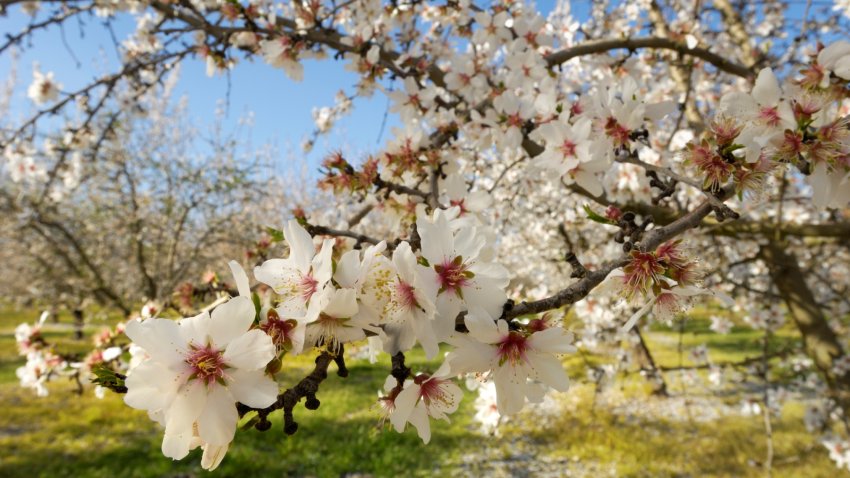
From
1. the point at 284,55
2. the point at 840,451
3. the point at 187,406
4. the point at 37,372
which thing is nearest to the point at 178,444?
the point at 187,406

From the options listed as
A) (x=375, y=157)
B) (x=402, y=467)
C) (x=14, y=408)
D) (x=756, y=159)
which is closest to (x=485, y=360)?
(x=756, y=159)

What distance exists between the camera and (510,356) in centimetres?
79

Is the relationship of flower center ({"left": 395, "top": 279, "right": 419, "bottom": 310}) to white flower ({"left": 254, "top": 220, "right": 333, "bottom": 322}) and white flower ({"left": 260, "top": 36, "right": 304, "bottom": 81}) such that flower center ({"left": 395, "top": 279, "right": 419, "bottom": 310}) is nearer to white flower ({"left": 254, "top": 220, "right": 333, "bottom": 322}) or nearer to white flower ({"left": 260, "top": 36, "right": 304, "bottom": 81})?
white flower ({"left": 254, "top": 220, "right": 333, "bottom": 322})

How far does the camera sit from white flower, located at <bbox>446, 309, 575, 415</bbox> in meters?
0.72

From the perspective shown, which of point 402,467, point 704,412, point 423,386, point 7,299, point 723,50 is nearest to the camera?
point 423,386

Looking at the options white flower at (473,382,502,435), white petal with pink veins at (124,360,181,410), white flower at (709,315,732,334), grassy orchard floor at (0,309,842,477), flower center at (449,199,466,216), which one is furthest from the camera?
white flower at (709,315,732,334)

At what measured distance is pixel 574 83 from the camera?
200 inches

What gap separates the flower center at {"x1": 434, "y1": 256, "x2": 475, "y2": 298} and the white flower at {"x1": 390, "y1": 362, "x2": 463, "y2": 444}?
157mm

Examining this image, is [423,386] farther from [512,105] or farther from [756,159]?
[512,105]

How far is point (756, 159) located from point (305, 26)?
2.08m

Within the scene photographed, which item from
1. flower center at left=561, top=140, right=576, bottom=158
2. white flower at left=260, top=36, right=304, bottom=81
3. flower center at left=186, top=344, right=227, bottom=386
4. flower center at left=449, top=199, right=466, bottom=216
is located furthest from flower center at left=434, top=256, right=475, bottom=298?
white flower at left=260, top=36, right=304, bottom=81

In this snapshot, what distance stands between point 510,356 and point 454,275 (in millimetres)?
173

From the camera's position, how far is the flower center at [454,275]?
766mm

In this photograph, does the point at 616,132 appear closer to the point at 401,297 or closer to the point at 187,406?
the point at 401,297
